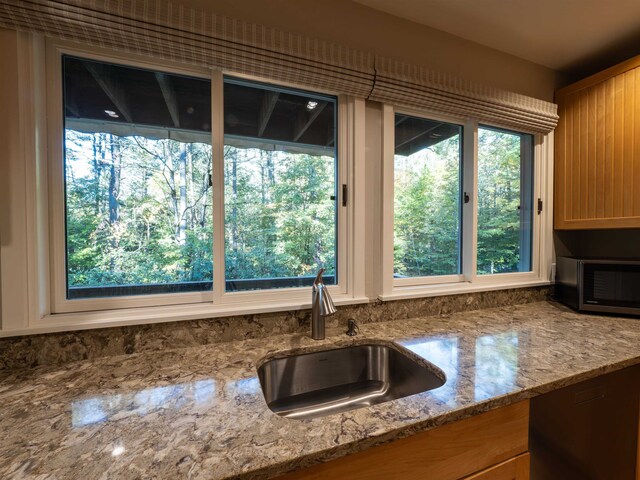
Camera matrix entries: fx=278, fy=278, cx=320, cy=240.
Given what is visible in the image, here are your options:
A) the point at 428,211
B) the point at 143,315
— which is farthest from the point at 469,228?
the point at 143,315

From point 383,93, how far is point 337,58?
0.86 ft

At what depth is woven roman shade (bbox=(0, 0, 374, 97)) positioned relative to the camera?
0.86 metres

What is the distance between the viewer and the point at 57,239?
1.00m

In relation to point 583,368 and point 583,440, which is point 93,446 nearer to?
point 583,368

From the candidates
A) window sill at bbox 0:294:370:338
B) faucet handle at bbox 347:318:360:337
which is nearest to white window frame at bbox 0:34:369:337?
window sill at bbox 0:294:370:338

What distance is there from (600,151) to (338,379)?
187 centimetres

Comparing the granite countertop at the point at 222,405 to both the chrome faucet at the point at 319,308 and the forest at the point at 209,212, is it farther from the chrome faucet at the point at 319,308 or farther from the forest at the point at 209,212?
the forest at the point at 209,212

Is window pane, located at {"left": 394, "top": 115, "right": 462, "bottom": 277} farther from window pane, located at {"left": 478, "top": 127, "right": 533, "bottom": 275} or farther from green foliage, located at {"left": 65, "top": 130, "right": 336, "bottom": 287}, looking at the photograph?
green foliage, located at {"left": 65, "top": 130, "right": 336, "bottom": 287}

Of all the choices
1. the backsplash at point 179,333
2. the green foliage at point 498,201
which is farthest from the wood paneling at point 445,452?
the green foliage at point 498,201

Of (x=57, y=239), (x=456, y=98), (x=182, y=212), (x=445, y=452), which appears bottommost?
(x=445, y=452)

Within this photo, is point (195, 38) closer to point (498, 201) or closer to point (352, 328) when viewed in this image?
point (352, 328)

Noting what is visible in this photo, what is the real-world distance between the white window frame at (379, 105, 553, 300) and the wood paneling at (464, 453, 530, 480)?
707 millimetres

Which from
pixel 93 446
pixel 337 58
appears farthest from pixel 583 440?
pixel 337 58

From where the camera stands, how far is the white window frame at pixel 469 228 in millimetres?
1365
